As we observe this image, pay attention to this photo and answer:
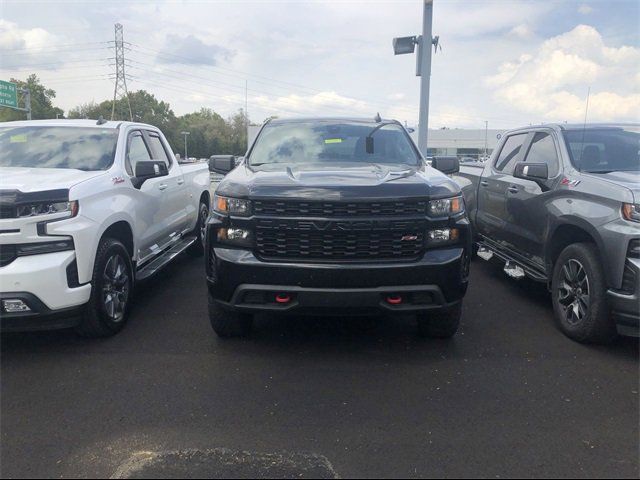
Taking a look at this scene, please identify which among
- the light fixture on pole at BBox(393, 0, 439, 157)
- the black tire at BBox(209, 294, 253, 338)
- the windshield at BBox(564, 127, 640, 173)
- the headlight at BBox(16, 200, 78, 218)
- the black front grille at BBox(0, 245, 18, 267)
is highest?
the light fixture on pole at BBox(393, 0, 439, 157)

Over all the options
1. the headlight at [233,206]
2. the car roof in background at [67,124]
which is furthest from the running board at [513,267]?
the car roof in background at [67,124]

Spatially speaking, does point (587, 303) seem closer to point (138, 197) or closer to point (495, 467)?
point (495, 467)

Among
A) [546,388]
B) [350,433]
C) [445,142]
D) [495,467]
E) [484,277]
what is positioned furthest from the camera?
[445,142]

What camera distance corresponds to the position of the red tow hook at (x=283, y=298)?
3811 mm

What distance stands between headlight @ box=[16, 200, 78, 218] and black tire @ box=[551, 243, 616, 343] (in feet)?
13.5

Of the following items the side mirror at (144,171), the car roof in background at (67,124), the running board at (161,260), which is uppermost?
the car roof in background at (67,124)

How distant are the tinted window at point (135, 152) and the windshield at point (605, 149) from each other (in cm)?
440

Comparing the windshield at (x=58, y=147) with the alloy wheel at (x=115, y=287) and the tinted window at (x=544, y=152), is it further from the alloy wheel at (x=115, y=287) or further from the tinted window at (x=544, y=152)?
the tinted window at (x=544, y=152)

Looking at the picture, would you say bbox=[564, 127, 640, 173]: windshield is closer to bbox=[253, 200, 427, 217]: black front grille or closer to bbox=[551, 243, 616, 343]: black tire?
bbox=[551, 243, 616, 343]: black tire

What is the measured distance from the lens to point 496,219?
6555 mm

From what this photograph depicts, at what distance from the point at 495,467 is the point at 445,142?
235ft

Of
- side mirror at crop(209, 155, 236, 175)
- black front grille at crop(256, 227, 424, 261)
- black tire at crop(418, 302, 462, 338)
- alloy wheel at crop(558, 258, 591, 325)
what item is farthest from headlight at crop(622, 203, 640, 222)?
side mirror at crop(209, 155, 236, 175)

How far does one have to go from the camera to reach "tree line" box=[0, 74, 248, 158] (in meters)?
88.2

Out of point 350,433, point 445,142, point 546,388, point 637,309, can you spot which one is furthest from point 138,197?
point 445,142
